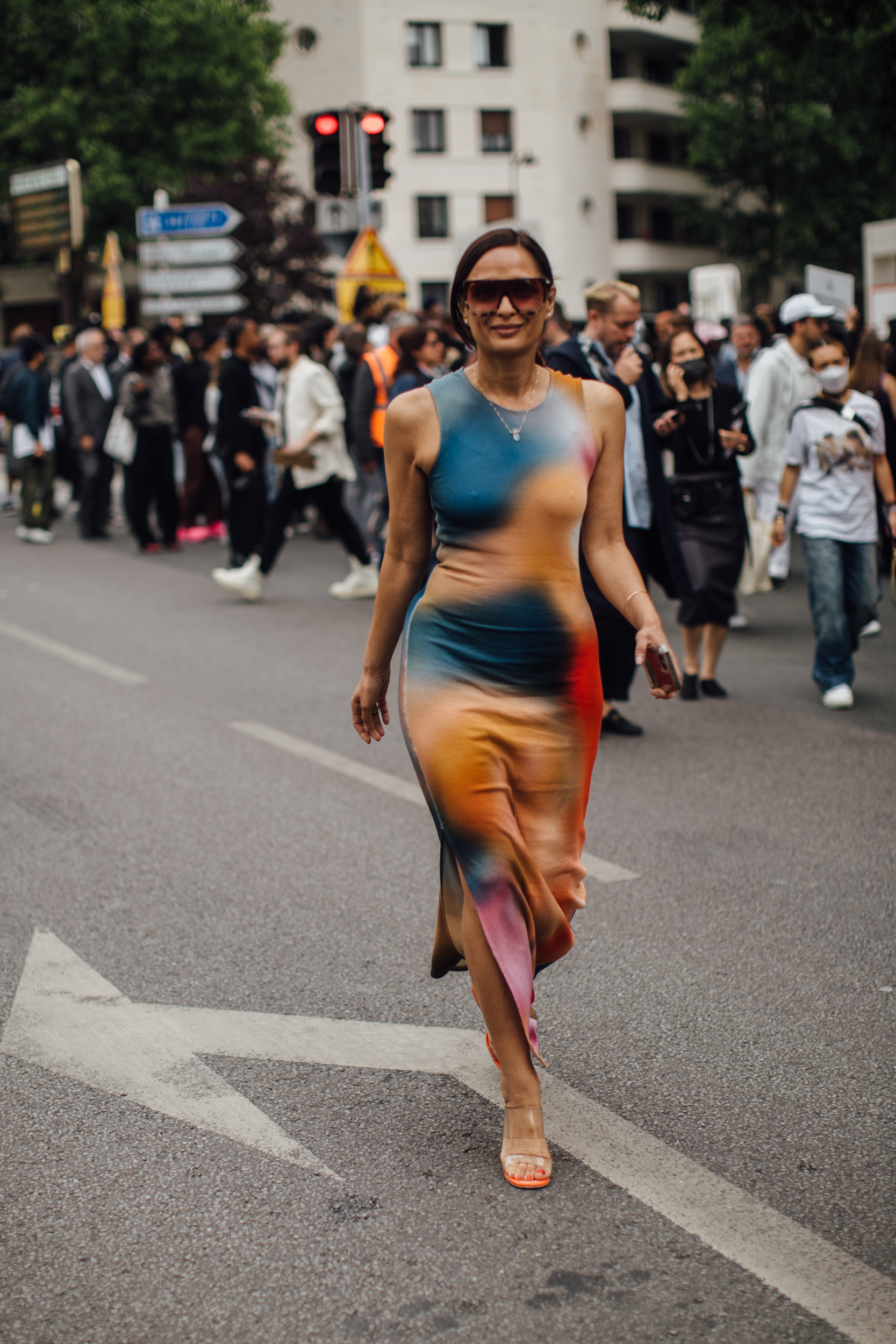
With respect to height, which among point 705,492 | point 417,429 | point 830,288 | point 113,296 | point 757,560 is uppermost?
point 113,296

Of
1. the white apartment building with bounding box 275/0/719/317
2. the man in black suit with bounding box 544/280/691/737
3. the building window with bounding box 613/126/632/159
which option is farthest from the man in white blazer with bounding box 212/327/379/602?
the building window with bounding box 613/126/632/159

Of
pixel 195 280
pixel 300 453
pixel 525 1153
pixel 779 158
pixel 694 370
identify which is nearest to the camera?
pixel 525 1153

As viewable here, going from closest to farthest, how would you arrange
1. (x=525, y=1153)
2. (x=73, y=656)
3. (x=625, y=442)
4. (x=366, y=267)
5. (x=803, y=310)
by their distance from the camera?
1. (x=525, y=1153)
2. (x=625, y=442)
3. (x=803, y=310)
4. (x=73, y=656)
5. (x=366, y=267)

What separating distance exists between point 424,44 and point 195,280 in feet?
128

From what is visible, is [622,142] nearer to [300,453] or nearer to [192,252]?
[192,252]

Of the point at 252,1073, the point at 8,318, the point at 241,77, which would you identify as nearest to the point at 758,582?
the point at 252,1073

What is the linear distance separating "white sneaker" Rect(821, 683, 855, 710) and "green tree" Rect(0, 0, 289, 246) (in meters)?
39.2

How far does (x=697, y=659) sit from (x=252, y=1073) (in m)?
5.09

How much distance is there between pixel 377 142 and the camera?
51.8ft

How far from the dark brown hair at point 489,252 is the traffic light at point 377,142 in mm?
13040

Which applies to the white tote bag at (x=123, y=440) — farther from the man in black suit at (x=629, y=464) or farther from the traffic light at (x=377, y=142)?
the man in black suit at (x=629, y=464)

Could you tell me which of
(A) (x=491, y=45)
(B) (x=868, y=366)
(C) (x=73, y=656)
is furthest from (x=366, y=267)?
(A) (x=491, y=45)

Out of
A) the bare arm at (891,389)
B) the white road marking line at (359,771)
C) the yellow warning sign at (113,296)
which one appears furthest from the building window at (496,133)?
the white road marking line at (359,771)

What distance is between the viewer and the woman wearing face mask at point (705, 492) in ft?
26.3
